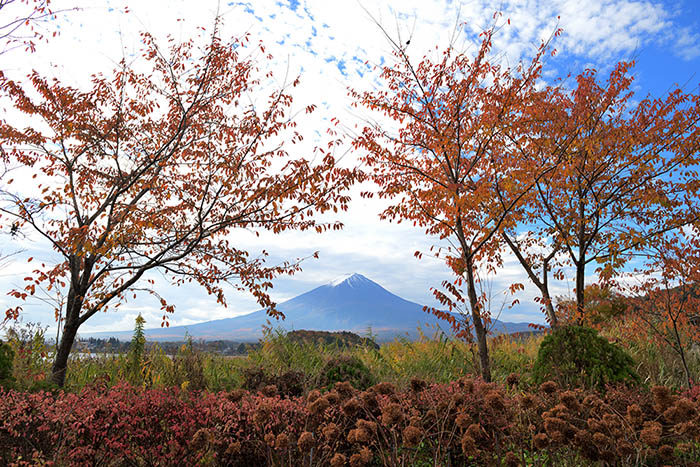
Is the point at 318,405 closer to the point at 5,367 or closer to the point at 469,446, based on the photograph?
the point at 469,446

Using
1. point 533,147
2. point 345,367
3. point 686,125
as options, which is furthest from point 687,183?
point 345,367

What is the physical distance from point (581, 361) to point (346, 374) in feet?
10.3

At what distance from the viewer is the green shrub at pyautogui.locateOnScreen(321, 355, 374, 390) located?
551 centimetres

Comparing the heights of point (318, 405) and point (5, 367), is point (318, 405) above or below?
below

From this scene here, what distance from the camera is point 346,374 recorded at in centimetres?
554

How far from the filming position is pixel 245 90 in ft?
28.1

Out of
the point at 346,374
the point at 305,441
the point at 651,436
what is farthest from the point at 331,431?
the point at 346,374

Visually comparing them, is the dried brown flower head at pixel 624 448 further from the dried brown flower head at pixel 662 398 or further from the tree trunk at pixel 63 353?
the tree trunk at pixel 63 353

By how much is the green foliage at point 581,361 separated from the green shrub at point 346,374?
89.5 inches

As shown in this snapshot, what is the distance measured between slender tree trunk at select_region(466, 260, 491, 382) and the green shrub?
1903 millimetres

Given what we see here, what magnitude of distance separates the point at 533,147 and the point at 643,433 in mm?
8643

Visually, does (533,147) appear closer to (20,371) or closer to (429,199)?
(429,199)

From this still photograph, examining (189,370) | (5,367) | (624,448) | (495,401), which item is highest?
(5,367)

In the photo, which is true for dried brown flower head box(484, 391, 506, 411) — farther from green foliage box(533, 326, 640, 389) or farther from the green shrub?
green foliage box(533, 326, 640, 389)
